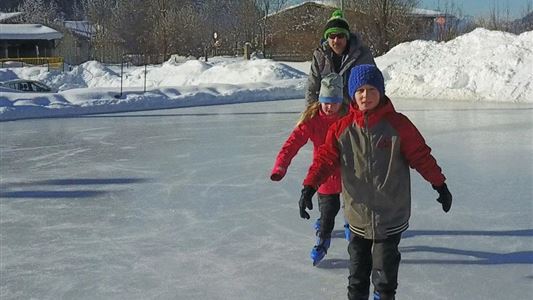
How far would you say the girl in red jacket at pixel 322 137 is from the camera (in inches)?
127

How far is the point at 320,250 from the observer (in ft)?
11.8

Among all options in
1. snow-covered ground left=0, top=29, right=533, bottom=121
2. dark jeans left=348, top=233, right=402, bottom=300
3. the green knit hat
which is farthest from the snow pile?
dark jeans left=348, top=233, right=402, bottom=300

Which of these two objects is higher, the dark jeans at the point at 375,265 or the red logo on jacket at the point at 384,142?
the red logo on jacket at the point at 384,142

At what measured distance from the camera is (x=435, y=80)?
15828 millimetres

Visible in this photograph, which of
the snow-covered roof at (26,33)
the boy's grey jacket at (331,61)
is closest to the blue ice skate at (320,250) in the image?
the boy's grey jacket at (331,61)

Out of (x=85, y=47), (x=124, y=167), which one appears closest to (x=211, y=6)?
(x=85, y=47)

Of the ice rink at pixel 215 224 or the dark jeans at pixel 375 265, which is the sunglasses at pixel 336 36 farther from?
the dark jeans at pixel 375 265

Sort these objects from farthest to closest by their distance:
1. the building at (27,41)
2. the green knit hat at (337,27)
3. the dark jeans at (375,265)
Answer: the building at (27,41), the green knit hat at (337,27), the dark jeans at (375,265)

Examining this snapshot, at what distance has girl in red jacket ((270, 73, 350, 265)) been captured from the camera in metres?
3.23

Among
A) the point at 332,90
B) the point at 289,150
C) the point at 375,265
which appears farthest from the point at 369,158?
the point at 332,90

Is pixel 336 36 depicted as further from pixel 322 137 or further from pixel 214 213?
pixel 214 213

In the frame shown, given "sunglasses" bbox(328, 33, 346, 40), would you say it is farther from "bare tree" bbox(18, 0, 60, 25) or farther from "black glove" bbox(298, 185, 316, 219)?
"bare tree" bbox(18, 0, 60, 25)

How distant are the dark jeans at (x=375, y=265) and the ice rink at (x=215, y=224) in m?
0.39

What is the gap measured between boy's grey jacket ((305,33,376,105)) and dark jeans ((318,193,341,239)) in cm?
56
